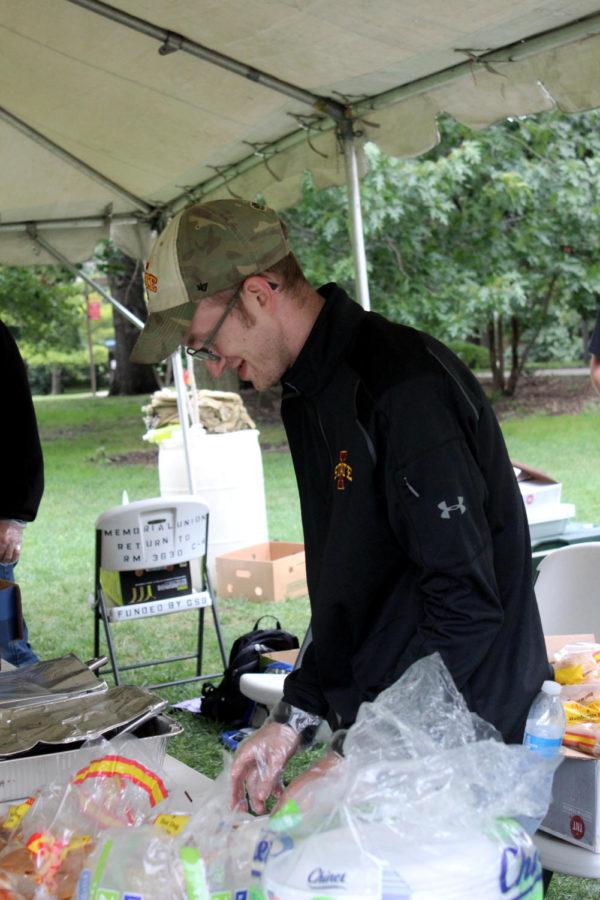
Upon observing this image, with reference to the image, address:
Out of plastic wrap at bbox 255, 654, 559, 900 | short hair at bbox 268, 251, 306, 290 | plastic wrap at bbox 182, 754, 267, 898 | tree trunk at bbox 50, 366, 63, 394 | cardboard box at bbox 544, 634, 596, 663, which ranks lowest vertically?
cardboard box at bbox 544, 634, 596, 663

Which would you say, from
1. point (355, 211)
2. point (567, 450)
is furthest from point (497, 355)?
point (355, 211)

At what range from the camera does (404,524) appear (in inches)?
57.7

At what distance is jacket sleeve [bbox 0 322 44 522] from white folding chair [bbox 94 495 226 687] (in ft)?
3.58

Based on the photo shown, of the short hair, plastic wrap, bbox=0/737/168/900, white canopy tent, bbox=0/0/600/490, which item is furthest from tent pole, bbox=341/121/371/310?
plastic wrap, bbox=0/737/168/900

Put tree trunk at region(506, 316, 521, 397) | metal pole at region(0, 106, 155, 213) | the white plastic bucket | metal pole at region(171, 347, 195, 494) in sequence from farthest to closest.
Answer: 1. tree trunk at region(506, 316, 521, 397)
2. the white plastic bucket
3. metal pole at region(171, 347, 195, 494)
4. metal pole at region(0, 106, 155, 213)

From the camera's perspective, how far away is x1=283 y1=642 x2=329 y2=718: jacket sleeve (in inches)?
66.0

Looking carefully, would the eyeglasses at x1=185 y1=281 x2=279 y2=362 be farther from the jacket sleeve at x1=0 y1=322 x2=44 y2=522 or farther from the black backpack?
the black backpack

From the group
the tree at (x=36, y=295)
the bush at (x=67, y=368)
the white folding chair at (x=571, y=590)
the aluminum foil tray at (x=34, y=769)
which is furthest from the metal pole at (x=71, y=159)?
the bush at (x=67, y=368)

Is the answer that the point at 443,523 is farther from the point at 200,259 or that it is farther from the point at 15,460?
the point at 15,460

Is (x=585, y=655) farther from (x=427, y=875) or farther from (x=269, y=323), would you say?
(x=427, y=875)

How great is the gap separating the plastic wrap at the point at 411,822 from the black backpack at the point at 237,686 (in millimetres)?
3262

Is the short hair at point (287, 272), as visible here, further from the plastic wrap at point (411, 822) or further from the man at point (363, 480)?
the plastic wrap at point (411, 822)

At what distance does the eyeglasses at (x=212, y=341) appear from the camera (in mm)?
1606

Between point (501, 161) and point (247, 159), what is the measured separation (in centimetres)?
856
